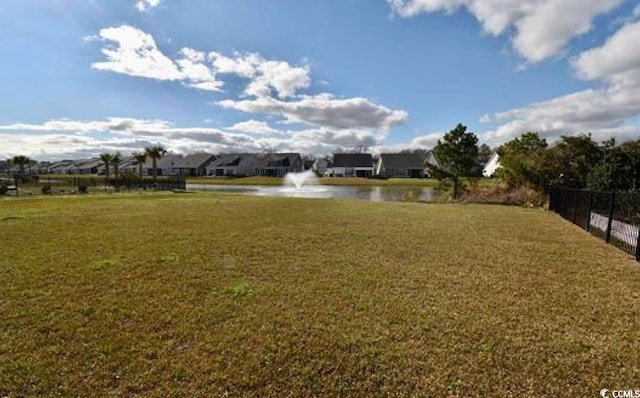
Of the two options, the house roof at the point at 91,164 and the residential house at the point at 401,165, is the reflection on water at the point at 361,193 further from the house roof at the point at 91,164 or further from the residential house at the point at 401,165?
the house roof at the point at 91,164

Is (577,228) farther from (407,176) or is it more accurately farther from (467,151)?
(407,176)

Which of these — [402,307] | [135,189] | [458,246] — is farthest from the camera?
[135,189]

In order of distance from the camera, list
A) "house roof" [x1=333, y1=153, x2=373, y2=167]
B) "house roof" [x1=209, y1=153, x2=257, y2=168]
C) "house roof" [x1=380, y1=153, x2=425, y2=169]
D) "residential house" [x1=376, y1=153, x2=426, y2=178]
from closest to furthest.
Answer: "residential house" [x1=376, y1=153, x2=426, y2=178], "house roof" [x1=380, y1=153, x2=425, y2=169], "house roof" [x1=333, y1=153, x2=373, y2=167], "house roof" [x1=209, y1=153, x2=257, y2=168]

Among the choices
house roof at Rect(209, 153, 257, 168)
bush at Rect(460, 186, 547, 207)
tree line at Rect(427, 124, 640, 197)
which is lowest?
bush at Rect(460, 186, 547, 207)

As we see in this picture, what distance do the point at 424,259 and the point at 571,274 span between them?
2.33m

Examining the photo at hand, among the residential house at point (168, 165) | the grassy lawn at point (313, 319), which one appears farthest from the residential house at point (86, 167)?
the grassy lawn at point (313, 319)

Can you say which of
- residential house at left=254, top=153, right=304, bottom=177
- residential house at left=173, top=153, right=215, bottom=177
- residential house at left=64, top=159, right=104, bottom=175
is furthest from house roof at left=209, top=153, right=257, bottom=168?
residential house at left=64, top=159, right=104, bottom=175

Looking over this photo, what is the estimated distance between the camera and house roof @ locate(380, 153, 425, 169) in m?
66.2

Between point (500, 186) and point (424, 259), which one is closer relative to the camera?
point (424, 259)

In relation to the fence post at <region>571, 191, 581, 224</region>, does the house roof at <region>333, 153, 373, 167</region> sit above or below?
above

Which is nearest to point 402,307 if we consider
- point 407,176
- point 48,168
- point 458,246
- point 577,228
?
point 458,246

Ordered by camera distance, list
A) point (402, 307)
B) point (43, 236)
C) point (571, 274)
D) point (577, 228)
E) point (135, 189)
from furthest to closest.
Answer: point (135, 189) → point (577, 228) → point (43, 236) → point (571, 274) → point (402, 307)

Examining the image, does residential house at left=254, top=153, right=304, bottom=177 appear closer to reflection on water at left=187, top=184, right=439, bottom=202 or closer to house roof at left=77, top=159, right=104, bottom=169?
reflection on water at left=187, top=184, right=439, bottom=202

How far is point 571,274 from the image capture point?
5.67 meters
